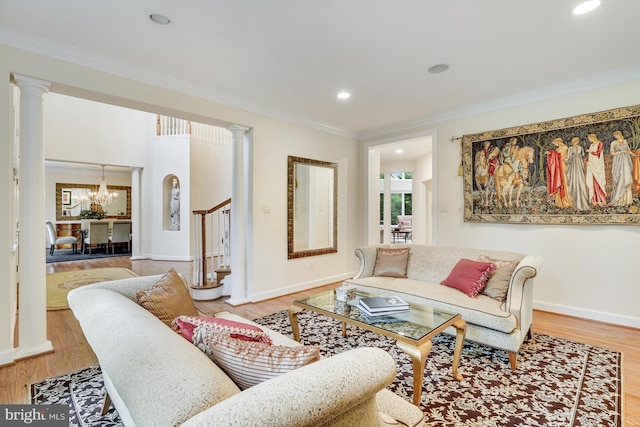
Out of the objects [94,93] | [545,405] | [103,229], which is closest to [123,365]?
[545,405]

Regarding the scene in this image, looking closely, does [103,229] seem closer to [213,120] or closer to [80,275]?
[80,275]

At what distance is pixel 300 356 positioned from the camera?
0.92m

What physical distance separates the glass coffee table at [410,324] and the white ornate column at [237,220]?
1.60m

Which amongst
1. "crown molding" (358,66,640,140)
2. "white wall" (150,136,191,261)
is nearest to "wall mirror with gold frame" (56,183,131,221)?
"white wall" (150,136,191,261)

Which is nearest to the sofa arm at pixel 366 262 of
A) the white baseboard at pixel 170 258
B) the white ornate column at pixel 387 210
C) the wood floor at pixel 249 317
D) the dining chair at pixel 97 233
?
the wood floor at pixel 249 317

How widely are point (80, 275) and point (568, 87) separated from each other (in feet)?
26.0

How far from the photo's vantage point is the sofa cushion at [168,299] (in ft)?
5.08

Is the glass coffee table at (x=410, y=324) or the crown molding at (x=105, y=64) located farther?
the crown molding at (x=105, y=64)

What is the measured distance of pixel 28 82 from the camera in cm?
244

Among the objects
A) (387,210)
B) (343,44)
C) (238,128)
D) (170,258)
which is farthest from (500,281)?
(170,258)

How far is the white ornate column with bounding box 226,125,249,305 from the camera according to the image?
3891 millimetres

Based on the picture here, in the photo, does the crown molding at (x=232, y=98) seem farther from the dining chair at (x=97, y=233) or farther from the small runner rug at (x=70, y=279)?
the dining chair at (x=97, y=233)

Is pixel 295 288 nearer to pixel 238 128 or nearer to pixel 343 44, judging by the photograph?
pixel 238 128

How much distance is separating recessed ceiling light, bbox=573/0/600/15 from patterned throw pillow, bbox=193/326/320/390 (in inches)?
110
